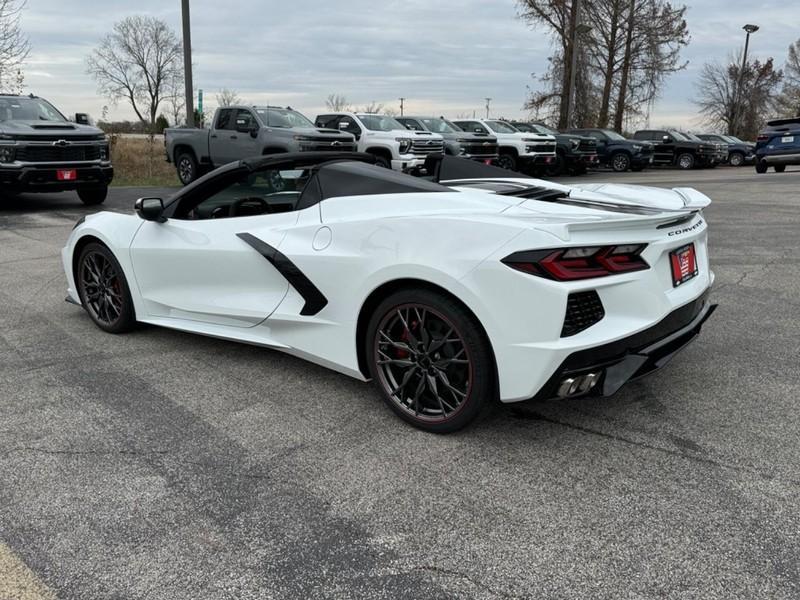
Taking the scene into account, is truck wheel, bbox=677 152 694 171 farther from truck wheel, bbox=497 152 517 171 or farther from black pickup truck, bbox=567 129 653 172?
truck wheel, bbox=497 152 517 171

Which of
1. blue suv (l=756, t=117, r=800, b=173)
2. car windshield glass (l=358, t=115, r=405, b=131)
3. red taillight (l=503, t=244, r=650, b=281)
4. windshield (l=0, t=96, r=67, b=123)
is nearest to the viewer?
red taillight (l=503, t=244, r=650, b=281)

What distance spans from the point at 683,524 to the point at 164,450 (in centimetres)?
222

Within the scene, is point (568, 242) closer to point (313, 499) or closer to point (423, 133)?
point (313, 499)

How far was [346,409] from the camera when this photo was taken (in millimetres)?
3670

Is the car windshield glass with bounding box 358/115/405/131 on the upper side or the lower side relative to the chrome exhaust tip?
upper

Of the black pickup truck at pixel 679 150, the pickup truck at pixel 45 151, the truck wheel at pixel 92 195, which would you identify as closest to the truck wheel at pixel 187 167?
the truck wheel at pixel 92 195

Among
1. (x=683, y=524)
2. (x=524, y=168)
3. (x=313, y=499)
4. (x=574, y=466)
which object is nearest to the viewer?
(x=683, y=524)

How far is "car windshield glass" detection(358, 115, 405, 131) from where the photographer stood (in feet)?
57.6

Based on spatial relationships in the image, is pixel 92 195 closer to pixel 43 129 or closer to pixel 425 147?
pixel 43 129

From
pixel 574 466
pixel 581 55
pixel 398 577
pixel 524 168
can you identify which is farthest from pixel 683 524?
pixel 581 55

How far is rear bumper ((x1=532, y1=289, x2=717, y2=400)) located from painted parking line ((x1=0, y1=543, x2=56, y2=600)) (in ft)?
6.39

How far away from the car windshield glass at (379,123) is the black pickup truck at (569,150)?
5.92m

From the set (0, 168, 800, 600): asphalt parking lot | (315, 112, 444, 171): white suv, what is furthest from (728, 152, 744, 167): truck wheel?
(0, 168, 800, 600): asphalt parking lot

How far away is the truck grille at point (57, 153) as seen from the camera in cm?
1145
